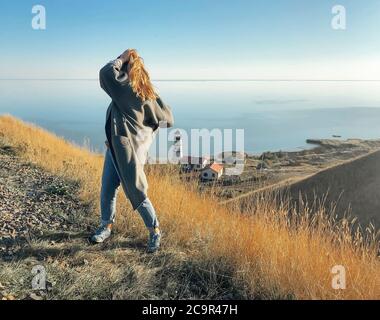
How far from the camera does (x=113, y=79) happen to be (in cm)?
375

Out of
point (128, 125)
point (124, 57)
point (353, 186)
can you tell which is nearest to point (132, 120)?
point (128, 125)

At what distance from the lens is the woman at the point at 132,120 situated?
12.4 feet

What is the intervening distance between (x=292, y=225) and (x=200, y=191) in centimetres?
172

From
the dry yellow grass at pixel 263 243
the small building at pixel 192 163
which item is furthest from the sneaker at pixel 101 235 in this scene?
the small building at pixel 192 163

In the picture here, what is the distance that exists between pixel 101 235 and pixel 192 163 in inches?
103

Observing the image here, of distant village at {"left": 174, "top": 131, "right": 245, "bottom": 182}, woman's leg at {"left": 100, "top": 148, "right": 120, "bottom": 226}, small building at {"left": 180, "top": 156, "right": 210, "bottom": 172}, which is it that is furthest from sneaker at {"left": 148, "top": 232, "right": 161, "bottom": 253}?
small building at {"left": 180, "top": 156, "right": 210, "bottom": 172}

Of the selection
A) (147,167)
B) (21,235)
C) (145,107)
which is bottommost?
(21,235)

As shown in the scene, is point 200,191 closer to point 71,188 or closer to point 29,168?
point 71,188

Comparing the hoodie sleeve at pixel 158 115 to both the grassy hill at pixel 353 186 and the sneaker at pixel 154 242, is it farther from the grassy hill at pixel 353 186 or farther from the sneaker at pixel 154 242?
the grassy hill at pixel 353 186

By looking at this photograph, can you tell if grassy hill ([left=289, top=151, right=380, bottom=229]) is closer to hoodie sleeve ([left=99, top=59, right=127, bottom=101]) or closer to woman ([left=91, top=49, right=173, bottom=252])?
woman ([left=91, top=49, right=173, bottom=252])

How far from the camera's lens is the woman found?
12.4 ft

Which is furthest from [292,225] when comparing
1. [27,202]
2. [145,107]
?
[27,202]

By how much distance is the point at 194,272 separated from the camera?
3.83 meters

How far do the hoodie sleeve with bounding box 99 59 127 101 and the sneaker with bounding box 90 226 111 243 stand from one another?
1341 millimetres
